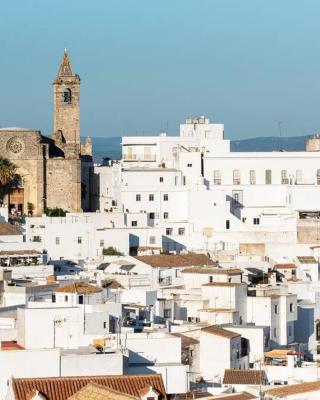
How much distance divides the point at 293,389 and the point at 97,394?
478 centimetres

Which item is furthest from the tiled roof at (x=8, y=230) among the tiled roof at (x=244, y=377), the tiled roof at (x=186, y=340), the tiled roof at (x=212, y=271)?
the tiled roof at (x=244, y=377)

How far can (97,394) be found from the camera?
106 ft

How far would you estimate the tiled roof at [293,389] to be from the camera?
1364 inches

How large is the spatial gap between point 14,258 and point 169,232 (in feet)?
43.5

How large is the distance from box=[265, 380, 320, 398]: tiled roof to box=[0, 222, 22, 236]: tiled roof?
31.2m

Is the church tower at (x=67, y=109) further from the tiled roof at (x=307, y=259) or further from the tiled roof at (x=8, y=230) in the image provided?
the tiled roof at (x=307, y=259)

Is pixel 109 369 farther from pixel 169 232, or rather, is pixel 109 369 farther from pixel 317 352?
pixel 169 232

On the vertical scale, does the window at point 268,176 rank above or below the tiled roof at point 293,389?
above

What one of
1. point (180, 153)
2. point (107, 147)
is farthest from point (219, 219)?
point (107, 147)

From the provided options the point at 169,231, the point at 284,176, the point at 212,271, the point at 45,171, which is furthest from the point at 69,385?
the point at 284,176

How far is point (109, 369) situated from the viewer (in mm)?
37500

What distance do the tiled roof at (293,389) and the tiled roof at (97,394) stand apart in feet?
11.7

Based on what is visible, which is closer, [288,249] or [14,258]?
[14,258]

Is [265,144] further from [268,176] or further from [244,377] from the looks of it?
[244,377]
